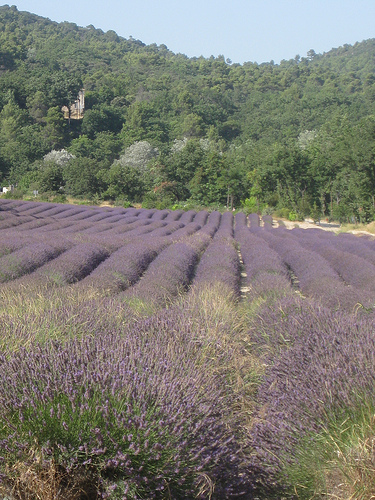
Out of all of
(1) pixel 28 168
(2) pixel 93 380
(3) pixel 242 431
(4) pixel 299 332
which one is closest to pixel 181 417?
(2) pixel 93 380

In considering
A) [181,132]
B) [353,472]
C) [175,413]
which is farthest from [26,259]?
[181,132]

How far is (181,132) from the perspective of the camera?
7244 cm

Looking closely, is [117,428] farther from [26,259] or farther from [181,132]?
[181,132]

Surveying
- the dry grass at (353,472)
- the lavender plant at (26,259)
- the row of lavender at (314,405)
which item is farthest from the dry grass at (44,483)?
the lavender plant at (26,259)

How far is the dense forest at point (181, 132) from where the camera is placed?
41125 millimetres

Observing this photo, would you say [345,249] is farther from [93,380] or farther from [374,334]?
[93,380]

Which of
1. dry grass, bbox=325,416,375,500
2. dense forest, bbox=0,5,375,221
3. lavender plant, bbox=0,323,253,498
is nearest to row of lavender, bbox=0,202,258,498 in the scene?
lavender plant, bbox=0,323,253,498

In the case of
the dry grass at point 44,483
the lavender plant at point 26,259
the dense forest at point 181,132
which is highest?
the dense forest at point 181,132

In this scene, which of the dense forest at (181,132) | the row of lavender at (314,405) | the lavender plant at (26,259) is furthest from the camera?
the dense forest at (181,132)

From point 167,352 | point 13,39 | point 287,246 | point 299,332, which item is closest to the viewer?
point 167,352

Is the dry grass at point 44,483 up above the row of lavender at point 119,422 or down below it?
below

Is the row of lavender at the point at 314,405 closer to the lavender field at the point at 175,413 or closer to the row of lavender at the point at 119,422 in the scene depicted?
the lavender field at the point at 175,413

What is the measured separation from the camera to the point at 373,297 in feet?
21.8

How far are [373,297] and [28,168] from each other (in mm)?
51677
